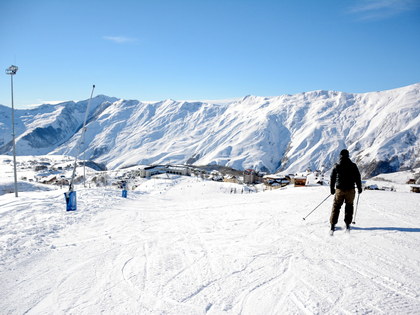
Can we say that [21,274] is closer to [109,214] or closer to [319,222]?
[109,214]

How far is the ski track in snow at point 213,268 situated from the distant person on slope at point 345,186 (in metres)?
0.54

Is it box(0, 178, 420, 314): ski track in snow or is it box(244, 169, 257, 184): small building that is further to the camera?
box(244, 169, 257, 184): small building

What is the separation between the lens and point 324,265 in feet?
18.6

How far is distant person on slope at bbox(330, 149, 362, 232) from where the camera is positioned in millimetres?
8180

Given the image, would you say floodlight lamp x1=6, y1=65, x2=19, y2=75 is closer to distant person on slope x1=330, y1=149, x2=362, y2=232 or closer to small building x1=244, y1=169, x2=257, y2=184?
distant person on slope x1=330, y1=149, x2=362, y2=232

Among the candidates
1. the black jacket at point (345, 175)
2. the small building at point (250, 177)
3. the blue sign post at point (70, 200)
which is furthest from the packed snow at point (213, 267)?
the small building at point (250, 177)

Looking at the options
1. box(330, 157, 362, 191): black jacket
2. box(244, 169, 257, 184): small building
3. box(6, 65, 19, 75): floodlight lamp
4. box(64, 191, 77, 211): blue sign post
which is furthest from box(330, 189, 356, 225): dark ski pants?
box(244, 169, 257, 184): small building

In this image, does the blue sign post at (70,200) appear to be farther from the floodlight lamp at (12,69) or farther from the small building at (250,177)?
the small building at (250,177)

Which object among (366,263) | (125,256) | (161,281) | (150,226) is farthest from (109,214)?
(366,263)

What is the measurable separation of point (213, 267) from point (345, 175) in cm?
525

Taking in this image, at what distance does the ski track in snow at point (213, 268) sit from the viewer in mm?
4273

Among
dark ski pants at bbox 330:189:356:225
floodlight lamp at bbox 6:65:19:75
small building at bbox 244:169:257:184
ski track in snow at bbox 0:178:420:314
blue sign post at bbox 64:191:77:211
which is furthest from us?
small building at bbox 244:169:257:184

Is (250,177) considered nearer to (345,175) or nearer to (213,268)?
(345,175)

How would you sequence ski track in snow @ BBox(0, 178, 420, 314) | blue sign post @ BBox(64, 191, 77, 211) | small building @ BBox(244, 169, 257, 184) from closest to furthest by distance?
ski track in snow @ BBox(0, 178, 420, 314), blue sign post @ BBox(64, 191, 77, 211), small building @ BBox(244, 169, 257, 184)
